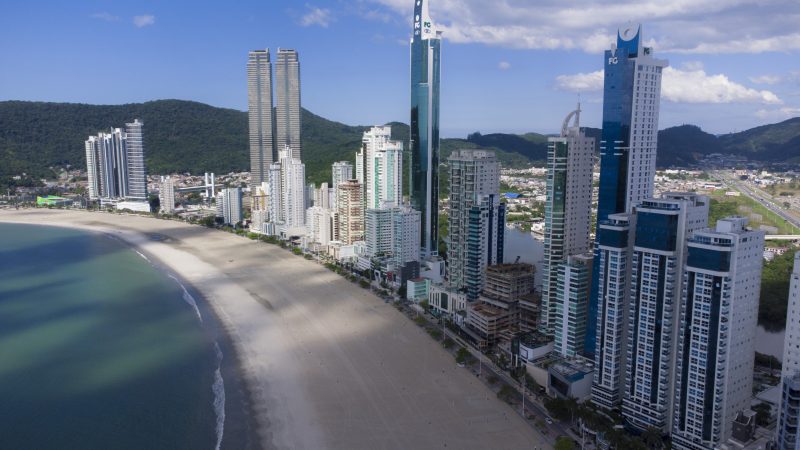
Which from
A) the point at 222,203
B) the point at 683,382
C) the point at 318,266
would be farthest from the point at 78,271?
the point at 683,382

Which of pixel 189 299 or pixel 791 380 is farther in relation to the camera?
pixel 189 299

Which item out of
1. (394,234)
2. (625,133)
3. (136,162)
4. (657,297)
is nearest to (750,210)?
(625,133)

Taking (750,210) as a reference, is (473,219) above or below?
below

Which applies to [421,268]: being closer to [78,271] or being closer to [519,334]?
[519,334]

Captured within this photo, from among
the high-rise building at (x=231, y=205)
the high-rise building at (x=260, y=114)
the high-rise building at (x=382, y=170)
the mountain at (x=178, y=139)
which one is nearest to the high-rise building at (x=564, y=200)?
the high-rise building at (x=382, y=170)

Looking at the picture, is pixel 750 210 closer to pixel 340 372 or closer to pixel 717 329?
pixel 717 329

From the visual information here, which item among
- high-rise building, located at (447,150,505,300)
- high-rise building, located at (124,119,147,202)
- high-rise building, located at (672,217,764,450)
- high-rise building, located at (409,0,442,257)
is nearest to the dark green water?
high-rise building, located at (447,150,505,300)

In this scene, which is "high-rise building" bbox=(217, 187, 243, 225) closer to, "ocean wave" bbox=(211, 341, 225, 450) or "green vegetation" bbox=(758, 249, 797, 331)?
"ocean wave" bbox=(211, 341, 225, 450)
